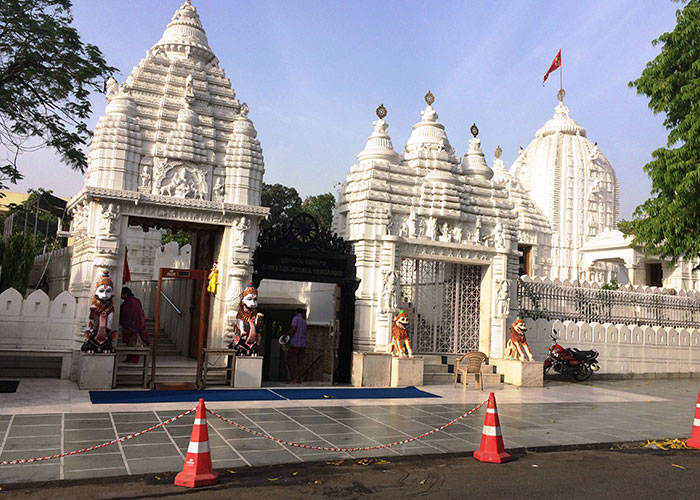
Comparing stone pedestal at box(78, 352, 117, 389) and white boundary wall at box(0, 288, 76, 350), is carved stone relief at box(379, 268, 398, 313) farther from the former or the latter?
white boundary wall at box(0, 288, 76, 350)

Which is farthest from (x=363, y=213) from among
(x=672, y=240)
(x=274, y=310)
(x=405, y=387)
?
(x=672, y=240)

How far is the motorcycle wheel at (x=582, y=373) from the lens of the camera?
615 inches

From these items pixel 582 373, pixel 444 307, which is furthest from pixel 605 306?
pixel 444 307

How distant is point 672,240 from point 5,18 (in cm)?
1635

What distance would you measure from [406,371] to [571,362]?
5.46 m

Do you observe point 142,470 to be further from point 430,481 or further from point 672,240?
point 672,240

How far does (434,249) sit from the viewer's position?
46.6 feet

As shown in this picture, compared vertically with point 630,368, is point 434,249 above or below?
above

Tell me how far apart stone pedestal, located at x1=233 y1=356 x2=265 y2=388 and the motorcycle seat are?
29.1 ft

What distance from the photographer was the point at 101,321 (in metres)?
10.4

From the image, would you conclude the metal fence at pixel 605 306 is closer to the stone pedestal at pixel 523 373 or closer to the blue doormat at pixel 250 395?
the stone pedestal at pixel 523 373

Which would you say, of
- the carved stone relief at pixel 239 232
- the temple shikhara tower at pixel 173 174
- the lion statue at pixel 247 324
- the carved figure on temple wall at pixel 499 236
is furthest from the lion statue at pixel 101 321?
the carved figure on temple wall at pixel 499 236

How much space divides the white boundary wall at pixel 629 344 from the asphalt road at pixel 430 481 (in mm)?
8948

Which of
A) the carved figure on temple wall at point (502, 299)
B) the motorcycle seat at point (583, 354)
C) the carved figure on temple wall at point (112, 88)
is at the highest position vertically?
the carved figure on temple wall at point (112, 88)
